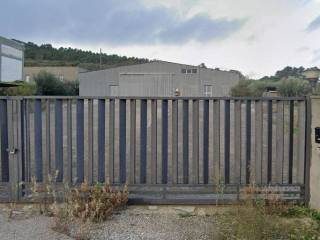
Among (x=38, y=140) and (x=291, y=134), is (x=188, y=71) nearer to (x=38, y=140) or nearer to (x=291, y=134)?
(x=291, y=134)

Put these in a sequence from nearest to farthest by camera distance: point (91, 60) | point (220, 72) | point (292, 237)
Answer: point (292, 237), point (220, 72), point (91, 60)

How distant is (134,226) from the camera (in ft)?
14.4

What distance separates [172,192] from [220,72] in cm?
4539

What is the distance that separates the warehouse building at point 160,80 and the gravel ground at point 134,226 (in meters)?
43.5

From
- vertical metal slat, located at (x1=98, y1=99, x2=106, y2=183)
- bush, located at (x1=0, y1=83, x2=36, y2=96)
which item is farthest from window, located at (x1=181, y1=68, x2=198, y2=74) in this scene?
vertical metal slat, located at (x1=98, y1=99, x2=106, y2=183)

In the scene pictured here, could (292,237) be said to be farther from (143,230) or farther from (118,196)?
(118,196)

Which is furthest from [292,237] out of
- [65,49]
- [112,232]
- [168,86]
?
[65,49]

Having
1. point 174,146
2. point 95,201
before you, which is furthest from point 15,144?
point 174,146

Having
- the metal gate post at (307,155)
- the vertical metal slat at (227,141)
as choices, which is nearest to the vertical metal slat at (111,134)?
the vertical metal slat at (227,141)

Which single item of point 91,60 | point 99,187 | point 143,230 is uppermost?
point 91,60

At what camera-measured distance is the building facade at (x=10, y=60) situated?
6.18m

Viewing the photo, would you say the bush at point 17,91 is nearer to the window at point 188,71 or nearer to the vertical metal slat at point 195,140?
the vertical metal slat at point 195,140

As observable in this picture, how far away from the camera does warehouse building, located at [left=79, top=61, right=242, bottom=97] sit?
1927 inches

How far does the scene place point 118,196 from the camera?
4.79 metres
